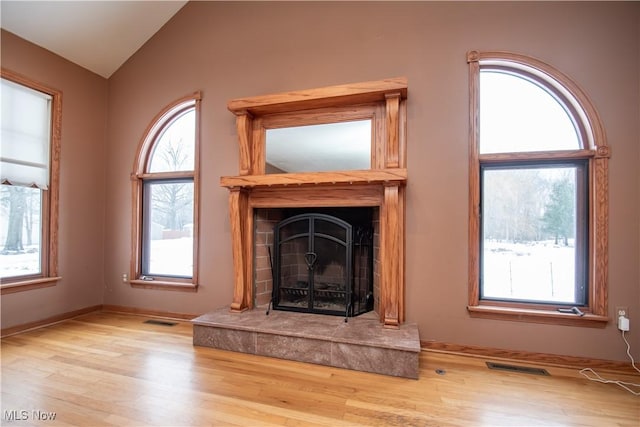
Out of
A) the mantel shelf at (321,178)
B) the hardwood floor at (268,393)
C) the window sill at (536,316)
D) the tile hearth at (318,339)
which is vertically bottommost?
the hardwood floor at (268,393)

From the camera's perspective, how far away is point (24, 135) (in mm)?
3098

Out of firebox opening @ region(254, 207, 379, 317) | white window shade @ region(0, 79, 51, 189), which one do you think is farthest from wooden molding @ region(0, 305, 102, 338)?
firebox opening @ region(254, 207, 379, 317)

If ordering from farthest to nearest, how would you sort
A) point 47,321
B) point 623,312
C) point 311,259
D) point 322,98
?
point 47,321, point 311,259, point 322,98, point 623,312

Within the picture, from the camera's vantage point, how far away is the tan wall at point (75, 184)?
3.10 meters

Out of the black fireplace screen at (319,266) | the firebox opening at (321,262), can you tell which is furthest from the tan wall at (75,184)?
the black fireplace screen at (319,266)

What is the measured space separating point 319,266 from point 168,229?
1.99m

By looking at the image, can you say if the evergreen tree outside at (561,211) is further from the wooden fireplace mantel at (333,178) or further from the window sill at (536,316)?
the wooden fireplace mantel at (333,178)

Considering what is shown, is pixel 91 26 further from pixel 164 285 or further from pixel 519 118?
pixel 519 118

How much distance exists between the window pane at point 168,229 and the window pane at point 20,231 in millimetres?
1015

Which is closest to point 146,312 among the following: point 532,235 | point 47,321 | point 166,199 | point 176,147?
point 47,321

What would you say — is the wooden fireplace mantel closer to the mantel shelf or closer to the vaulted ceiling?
the mantel shelf

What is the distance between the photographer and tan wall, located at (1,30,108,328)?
3098mm

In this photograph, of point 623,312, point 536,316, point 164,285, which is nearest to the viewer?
point 623,312

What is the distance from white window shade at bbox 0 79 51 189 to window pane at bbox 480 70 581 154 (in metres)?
4.51
